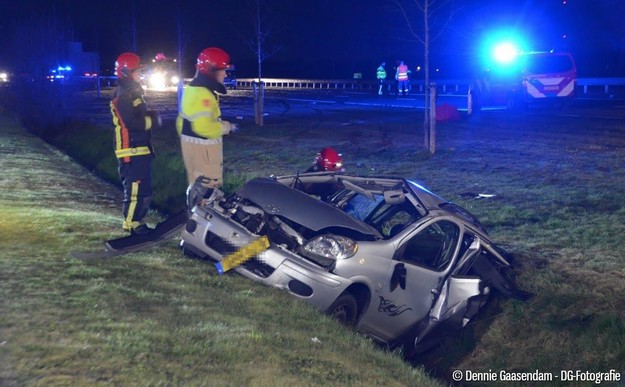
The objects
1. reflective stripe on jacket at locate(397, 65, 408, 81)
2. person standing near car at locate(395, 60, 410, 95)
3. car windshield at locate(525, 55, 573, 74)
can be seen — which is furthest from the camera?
person standing near car at locate(395, 60, 410, 95)

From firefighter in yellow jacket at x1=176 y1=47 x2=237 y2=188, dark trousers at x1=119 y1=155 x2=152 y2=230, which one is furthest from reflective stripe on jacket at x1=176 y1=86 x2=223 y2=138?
dark trousers at x1=119 y1=155 x2=152 y2=230

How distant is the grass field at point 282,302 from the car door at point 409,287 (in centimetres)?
62

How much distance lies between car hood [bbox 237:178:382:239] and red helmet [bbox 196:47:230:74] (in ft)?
3.97

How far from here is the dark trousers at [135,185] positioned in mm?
7941

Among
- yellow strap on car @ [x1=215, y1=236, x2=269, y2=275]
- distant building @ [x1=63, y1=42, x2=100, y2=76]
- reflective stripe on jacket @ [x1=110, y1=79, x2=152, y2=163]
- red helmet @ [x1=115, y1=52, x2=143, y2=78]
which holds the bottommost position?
yellow strap on car @ [x1=215, y1=236, x2=269, y2=275]

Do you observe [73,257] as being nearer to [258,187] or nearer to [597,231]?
[258,187]

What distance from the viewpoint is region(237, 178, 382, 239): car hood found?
6.43 meters

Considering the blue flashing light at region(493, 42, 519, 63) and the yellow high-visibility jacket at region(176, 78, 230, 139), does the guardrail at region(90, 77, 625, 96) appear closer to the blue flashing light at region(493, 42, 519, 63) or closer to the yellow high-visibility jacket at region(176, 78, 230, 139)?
the blue flashing light at region(493, 42, 519, 63)

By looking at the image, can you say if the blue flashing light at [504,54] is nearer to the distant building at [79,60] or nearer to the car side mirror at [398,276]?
the distant building at [79,60]

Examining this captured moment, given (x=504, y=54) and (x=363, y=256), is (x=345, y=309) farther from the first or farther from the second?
(x=504, y=54)

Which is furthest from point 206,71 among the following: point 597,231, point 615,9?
point 615,9

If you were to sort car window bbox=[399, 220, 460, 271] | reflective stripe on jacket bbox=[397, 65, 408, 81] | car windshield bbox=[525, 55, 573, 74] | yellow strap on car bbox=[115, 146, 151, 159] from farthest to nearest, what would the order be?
reflective stripe on jacket bbox=[397, 65, 408, 81], car windshield bbox=[525, 55, 573, 74], yellow strap on car bbox=[115, 146, 151, 159], car window bbox=[399, 220, 460, 271]

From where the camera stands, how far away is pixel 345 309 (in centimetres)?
639

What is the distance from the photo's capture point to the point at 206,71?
738cm
